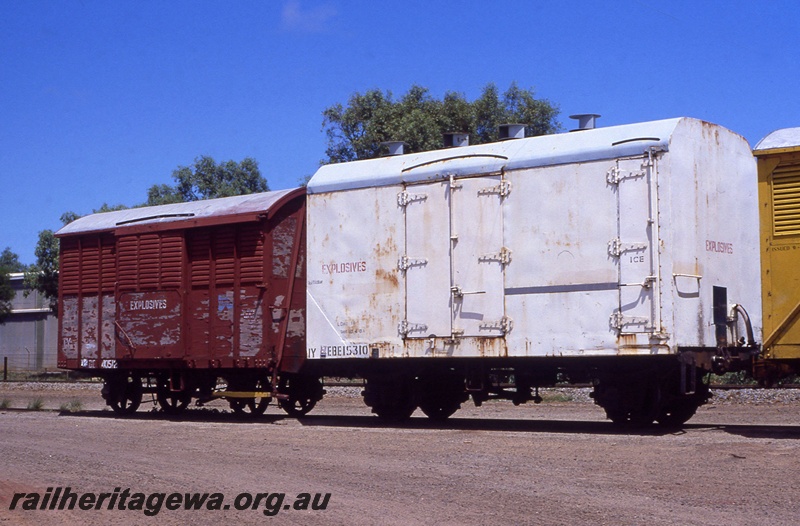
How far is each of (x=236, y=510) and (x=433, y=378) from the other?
314 inches

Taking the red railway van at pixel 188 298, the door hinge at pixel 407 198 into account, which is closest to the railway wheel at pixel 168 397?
the red railway van at pixel 188 298

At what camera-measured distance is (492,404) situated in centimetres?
2312

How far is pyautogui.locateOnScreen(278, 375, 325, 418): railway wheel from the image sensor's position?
17703mm

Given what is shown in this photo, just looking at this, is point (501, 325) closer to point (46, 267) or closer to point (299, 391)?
point (299, 391)

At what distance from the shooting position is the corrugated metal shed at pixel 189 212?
17.0 m

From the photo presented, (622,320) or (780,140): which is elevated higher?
(780,140)

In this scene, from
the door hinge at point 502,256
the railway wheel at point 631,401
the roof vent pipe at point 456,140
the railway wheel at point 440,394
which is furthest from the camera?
the roof vent pipe at point 456,140

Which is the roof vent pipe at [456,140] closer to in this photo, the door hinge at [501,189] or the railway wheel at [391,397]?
the door hinge at [501,189]

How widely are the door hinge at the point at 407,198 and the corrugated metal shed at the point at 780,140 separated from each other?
16.2ft

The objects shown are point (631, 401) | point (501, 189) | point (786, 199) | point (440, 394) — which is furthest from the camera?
point (440, 394)

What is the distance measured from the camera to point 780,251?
12586 mm

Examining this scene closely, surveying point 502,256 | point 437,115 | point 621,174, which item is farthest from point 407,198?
point 437,115

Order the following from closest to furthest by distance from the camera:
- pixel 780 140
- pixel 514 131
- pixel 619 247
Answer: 1. pixel 780 140
2. pixel 619 247
3. pixel 514 131

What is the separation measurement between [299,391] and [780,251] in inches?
352
